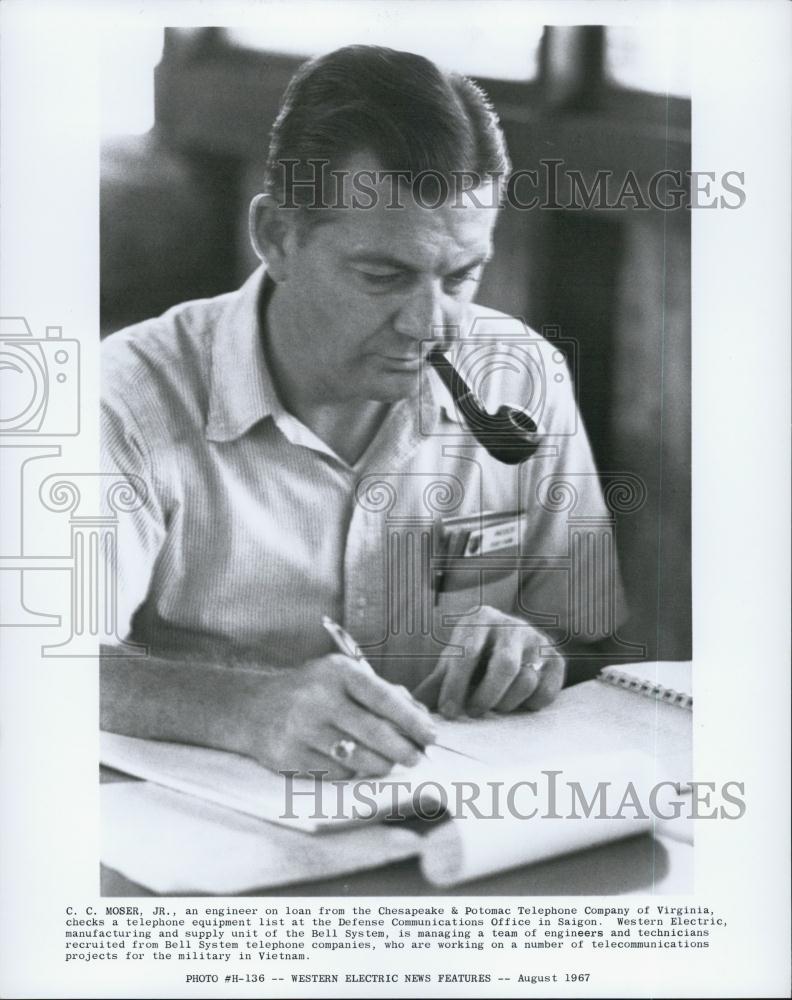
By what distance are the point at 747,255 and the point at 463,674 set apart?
68cm

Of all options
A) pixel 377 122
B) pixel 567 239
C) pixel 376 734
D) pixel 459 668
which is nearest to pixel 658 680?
pixel 459 668

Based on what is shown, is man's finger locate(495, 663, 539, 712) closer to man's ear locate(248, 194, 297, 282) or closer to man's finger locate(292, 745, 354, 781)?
man's finger locate(292, 745, 354, 781)

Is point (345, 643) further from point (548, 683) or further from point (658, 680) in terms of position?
point (658, 680)

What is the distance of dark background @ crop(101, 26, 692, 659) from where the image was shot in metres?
1.37

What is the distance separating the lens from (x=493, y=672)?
54.1 inches

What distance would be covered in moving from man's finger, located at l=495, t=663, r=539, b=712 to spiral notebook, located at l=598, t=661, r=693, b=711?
3.7 inches

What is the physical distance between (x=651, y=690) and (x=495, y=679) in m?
0.22

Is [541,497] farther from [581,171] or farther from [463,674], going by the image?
[581,171]

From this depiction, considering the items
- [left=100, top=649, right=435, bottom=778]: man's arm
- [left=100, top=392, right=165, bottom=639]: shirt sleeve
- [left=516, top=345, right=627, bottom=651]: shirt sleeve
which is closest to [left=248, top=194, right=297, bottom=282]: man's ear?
[left=100, top=392, right=165, bottom=639]: shirt sleeve

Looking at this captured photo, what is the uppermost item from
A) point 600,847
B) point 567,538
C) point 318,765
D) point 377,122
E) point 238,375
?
point 377,122

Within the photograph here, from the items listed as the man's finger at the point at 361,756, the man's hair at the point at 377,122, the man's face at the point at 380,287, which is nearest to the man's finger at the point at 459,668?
the man's finger at the point at 361,756

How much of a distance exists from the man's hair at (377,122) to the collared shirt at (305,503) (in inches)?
6.5

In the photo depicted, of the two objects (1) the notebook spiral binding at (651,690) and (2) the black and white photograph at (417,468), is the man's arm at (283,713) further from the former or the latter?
(1) the notebook spiral binding at (651,690)

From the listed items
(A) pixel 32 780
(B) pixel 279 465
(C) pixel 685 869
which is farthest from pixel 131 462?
(C) pixel 685 869
